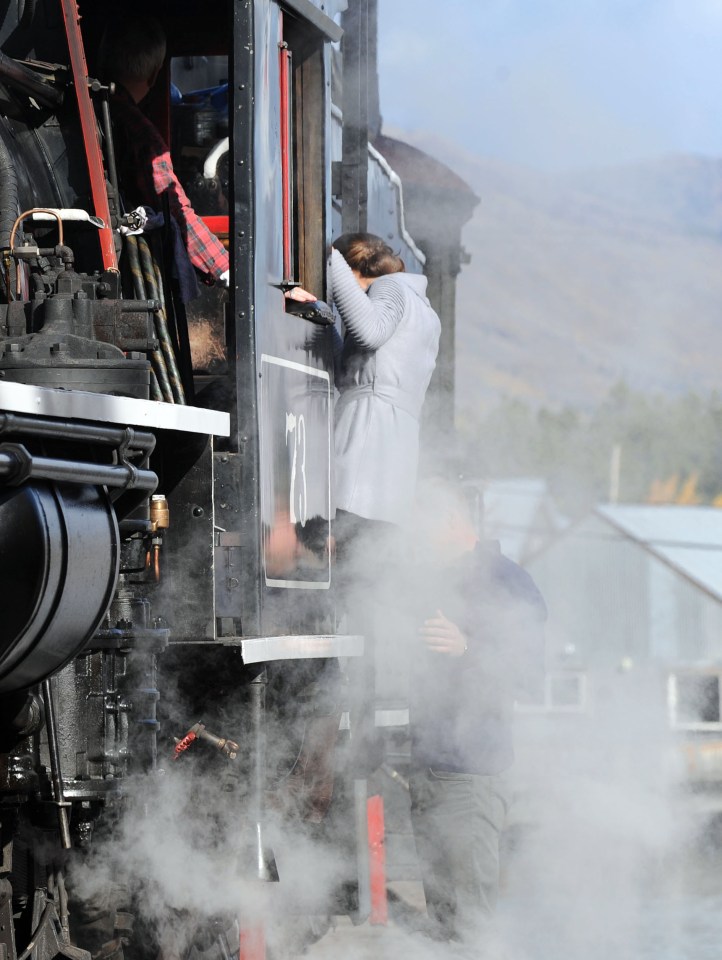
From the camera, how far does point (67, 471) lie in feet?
8.65

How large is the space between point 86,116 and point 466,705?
2317 millimetres

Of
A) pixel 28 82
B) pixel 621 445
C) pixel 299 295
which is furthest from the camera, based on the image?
pixel 621 445

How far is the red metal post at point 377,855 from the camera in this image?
509 centimetres

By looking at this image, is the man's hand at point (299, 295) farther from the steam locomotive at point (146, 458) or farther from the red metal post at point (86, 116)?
the red metal post at point (86, 116)

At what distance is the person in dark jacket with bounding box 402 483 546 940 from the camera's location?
490cm

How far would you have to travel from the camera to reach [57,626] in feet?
8.73

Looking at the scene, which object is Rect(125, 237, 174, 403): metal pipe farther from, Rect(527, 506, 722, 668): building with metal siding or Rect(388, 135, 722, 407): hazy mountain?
Rect(527, 506, 722, 668): building with metal siding

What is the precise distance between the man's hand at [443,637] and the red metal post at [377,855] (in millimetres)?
576

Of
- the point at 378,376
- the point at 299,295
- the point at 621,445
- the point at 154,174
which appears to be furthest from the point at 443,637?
the point at 621,445

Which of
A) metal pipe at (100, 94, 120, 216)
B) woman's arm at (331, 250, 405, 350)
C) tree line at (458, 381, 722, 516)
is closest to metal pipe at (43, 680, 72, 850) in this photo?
metal pipe at (100, 94, 120, 216)

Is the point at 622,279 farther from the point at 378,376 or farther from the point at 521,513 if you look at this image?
the point at 521,513

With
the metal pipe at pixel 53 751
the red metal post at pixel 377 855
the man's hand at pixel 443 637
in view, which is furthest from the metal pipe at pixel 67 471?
the red metal post at pixel 377 855

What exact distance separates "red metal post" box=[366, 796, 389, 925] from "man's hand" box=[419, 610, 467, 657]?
0.58 metres

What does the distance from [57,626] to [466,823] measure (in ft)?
8.41
